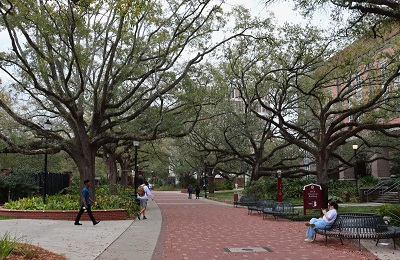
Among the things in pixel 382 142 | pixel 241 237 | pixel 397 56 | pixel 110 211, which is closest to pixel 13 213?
pixel 110 211

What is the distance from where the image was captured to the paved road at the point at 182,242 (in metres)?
9.27

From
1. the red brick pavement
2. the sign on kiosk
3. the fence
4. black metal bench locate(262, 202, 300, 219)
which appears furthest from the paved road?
the fence

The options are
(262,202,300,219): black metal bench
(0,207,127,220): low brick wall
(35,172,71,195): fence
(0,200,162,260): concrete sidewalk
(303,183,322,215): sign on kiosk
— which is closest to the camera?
(0,200,162,260): concrete sidewalk

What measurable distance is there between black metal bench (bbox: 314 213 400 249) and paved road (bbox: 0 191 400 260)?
13.0 inches

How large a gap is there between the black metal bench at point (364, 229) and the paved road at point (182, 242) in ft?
1.08

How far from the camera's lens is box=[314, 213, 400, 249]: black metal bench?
970 cm

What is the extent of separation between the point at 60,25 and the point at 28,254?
11226 millimetres

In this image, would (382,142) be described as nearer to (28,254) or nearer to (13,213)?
(13,213)

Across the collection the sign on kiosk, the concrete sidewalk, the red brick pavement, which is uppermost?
the sign on kiosk

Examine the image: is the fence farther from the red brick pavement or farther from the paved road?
the red brick pavement

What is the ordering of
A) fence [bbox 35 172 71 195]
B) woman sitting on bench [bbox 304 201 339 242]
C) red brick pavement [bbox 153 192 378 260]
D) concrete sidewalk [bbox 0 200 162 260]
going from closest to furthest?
red brick pavement [bbox 153 192 378 260]
concrete sidewalk [bbox 0 200 162 260]
woman sitting on bench [bbox 304 201 339 242]
fence [bbox 35 172 71 195]

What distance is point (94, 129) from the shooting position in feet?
66.2

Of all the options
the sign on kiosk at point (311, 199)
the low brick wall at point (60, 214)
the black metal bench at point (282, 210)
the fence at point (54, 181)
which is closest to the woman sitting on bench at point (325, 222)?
the black metal bench at point (282, 210)

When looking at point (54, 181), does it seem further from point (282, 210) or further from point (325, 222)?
point (325, 222)
